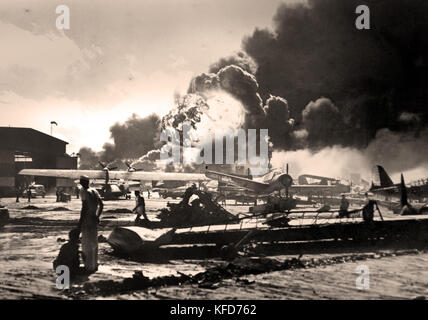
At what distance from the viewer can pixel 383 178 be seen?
42.1 feet

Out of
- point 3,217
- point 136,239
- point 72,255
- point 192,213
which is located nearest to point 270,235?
point 192,213

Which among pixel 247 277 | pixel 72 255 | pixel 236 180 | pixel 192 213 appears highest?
pixel 236 180

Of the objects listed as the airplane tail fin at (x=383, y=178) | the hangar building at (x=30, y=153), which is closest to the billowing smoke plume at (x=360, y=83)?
the airplane tail fin at (x=383, y=178)

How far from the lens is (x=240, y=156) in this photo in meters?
11.4

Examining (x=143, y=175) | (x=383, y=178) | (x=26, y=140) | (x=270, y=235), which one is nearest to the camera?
(x=270, y=235)

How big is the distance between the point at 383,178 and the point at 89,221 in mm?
A: 10881

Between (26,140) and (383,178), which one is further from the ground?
(26,140)

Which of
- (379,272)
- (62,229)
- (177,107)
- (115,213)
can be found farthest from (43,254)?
(115,213)

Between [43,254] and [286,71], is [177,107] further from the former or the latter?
[43,254]

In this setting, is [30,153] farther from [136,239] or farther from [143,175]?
[136,239]

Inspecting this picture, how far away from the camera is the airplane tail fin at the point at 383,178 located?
12.1 m

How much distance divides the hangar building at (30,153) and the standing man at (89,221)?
24158mm
